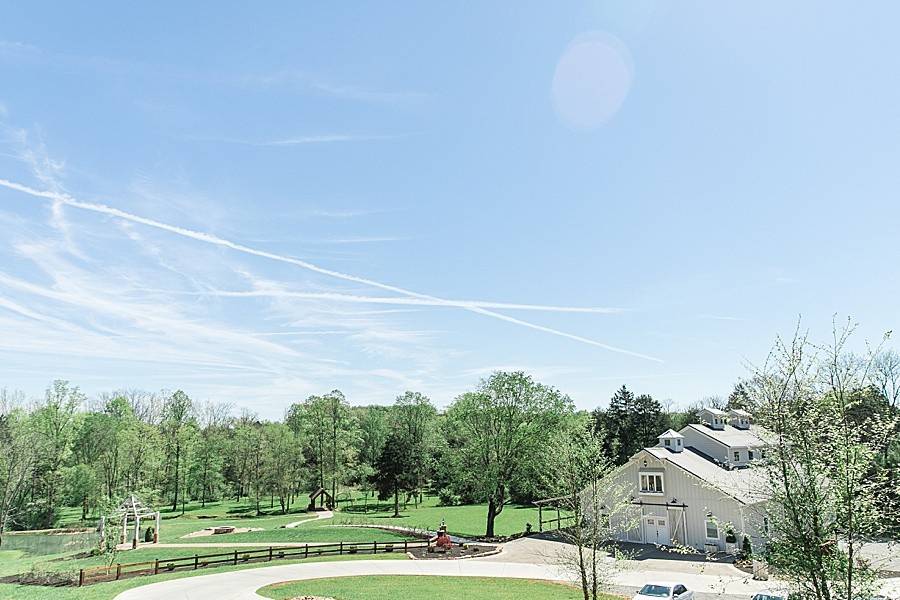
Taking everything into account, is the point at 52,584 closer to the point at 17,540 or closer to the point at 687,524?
the point at 17,540

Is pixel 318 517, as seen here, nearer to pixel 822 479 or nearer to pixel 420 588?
pixel 420 588

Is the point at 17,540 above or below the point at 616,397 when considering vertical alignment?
below

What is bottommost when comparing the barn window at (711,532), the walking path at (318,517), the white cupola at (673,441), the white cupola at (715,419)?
the walking path at (318,517)

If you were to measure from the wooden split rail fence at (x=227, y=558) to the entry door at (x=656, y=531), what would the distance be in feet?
47.7

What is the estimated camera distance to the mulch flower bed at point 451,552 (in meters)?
32.9

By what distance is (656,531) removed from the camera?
36.1m

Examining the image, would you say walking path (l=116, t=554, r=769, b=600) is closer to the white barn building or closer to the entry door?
the white barn building

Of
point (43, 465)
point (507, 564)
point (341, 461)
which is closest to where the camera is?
point (507, 564)

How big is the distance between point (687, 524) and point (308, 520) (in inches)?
1384

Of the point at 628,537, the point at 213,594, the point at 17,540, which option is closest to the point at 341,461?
the point at 17,540

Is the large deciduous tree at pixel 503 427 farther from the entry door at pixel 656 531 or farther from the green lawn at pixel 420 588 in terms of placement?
the green lawn at pixel 420 588

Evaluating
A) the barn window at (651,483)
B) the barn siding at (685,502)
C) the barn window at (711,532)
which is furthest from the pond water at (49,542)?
the barn window at (711,532)

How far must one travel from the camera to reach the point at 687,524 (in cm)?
3469

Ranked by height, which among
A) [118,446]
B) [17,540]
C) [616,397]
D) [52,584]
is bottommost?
A: [17,540]
